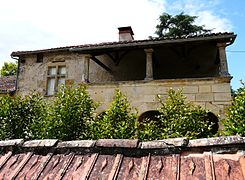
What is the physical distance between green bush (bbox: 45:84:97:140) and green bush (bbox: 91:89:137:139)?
0.35 meters

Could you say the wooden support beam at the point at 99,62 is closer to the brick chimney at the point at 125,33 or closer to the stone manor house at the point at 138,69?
the stone manor house at the point at 138,69

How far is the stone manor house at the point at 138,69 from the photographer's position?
1019 cm

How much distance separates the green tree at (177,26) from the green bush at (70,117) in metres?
16.0

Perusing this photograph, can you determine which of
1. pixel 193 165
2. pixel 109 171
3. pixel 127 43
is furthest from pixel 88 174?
pixel 127 43

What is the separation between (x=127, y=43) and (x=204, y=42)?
2774mm

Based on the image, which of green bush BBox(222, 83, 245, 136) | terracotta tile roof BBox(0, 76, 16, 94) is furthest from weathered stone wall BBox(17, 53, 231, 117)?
green bush BBox(222, 83, 245, 136)

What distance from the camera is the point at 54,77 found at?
44.8 feet

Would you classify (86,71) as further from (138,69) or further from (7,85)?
(7,85)

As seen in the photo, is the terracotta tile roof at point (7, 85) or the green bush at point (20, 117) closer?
the green bush at point (20, 117)

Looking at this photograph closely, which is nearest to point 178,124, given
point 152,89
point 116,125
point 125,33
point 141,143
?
point 116,125

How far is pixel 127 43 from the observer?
11070mm

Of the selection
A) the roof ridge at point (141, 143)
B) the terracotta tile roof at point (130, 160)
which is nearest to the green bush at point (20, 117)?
the roof ridge at point (141, 143)

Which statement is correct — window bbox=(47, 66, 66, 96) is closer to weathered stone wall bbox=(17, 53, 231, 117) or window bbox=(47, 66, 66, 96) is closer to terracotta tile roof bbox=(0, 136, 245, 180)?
weathered stone wall bbox=(17, 53, 231, 117)

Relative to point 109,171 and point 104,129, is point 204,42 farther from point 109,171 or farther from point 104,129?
point 109,171
